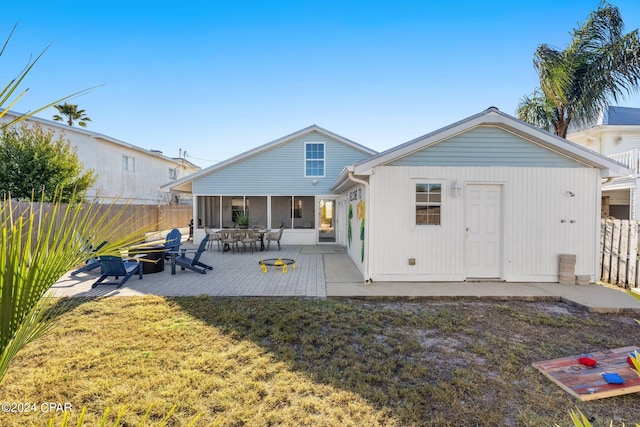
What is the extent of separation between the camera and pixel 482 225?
7590 mm

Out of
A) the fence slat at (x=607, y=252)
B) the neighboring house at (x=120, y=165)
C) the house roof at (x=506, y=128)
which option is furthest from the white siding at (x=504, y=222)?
the neighboring house at (x=120, y=165)

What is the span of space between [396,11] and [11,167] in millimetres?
15040

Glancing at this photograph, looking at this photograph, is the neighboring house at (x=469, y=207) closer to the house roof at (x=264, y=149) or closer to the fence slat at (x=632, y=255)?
the fence slat at (x=632, y=255)

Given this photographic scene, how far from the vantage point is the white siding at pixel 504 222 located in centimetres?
744

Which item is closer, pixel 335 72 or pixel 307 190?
pixel 335 72

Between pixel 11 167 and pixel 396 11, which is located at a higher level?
pixel 396 11

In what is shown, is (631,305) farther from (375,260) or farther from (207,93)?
(207,93)

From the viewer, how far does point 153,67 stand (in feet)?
40.2

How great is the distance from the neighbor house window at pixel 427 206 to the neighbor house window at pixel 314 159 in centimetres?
799

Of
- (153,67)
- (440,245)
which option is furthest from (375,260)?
(153,67)

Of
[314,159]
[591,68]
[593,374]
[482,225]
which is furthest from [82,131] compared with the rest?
[591,68]

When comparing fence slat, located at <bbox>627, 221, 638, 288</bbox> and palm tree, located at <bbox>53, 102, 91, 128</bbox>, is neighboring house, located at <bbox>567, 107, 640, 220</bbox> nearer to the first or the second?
fence slat, located at <bbox>627, 221, 638, 288</bbox>

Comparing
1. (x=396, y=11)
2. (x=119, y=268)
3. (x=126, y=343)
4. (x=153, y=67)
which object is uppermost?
(x=396, y=11)

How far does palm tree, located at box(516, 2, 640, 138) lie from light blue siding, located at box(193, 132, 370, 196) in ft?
25.5
